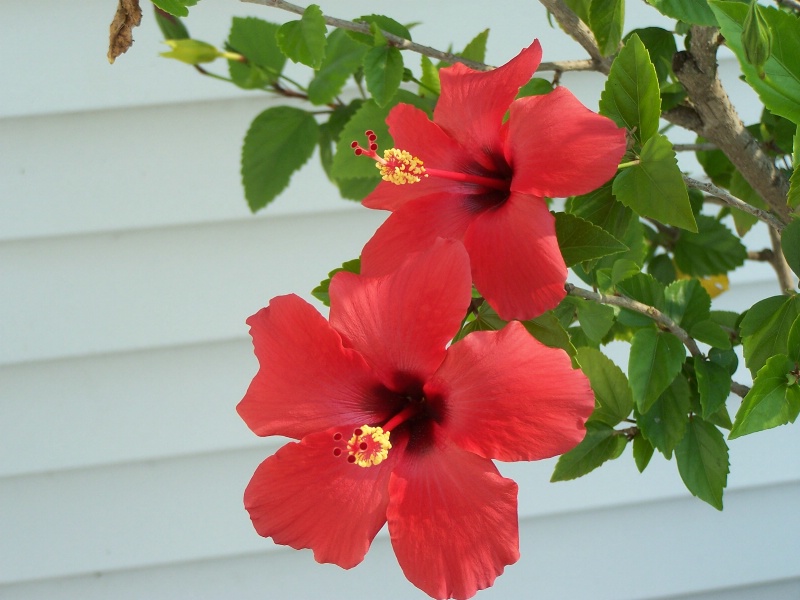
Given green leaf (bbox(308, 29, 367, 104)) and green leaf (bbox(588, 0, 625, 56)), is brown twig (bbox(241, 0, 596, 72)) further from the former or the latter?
green leaf (bbox(308, 29, 367, 104))

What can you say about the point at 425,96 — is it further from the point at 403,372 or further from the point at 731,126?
the point at 403,372

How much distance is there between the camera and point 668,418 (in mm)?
651

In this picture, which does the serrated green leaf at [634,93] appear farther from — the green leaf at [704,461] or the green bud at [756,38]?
the green leaf at [704,461]

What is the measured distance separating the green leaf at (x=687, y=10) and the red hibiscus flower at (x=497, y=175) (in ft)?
0.33

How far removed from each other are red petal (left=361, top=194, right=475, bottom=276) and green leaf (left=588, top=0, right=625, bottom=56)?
0.18 meters

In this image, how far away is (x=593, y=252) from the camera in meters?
0.49

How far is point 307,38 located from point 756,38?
30 cm

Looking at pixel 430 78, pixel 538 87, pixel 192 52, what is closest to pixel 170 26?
pixel 192 52

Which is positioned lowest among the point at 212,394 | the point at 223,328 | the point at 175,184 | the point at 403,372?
the point at 212,394

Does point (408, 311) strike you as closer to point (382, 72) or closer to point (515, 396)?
point (515, 396)

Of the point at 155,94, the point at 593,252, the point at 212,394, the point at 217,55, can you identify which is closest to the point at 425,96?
the point at 217,55

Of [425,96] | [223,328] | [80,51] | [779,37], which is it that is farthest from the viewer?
[223,328]

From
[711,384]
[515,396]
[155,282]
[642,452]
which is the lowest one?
[155,282]

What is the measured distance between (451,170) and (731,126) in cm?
25
